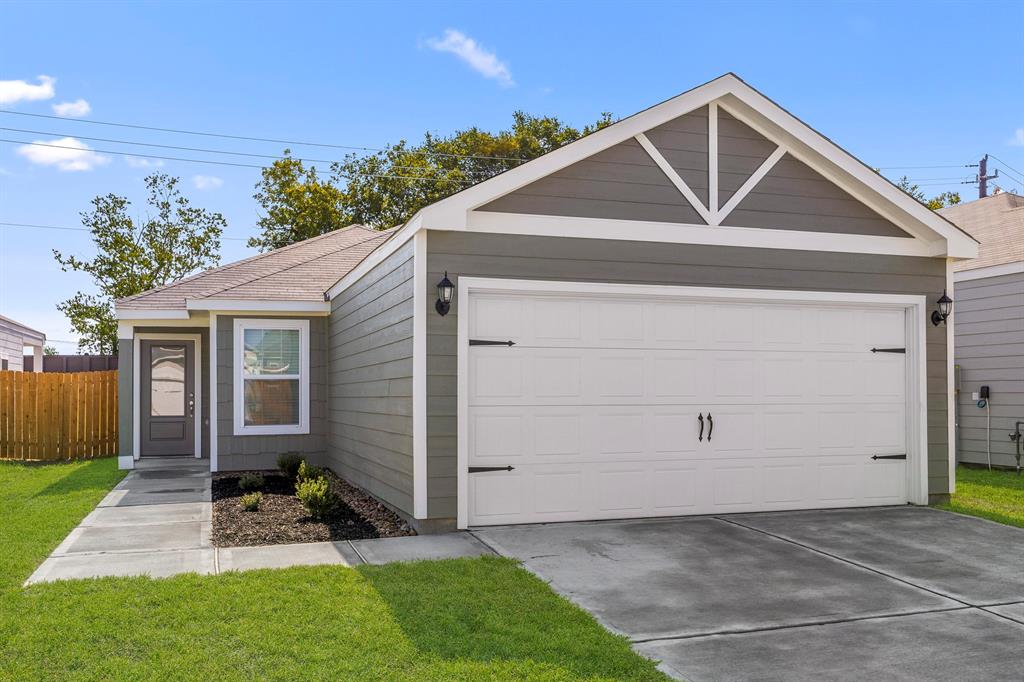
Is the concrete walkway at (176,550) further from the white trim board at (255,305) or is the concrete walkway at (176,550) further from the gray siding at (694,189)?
the white trim board at (255,305)

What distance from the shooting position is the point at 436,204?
7211 millimetres

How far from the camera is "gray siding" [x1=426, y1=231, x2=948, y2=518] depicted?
7.35 m

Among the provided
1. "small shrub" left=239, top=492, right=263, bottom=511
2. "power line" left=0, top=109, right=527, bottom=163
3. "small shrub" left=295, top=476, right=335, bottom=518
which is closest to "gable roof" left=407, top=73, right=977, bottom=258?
"small shrub" left=295, top=476, right=335, bottom=518

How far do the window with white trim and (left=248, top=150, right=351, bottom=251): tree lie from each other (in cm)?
1659

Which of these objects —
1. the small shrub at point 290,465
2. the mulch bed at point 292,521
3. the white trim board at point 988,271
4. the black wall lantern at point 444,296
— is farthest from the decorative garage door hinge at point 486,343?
the white trim board at point 988,271

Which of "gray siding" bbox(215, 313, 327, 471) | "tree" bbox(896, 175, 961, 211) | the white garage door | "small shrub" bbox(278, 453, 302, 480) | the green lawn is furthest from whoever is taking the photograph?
"tree" bbox(896, 175, 961, 211)

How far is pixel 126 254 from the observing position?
24.4 m

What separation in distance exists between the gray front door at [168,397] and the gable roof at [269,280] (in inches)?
45.1

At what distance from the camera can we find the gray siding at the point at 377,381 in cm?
775

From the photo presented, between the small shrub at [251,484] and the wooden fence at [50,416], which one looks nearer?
the small shrub at [251,484]

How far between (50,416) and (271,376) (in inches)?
200

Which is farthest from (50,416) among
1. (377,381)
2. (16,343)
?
(377,381)

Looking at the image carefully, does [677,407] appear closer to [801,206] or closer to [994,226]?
[801,206]

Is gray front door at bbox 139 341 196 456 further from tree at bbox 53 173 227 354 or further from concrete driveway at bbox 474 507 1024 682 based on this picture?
tree at bbox 53 173 227 354
